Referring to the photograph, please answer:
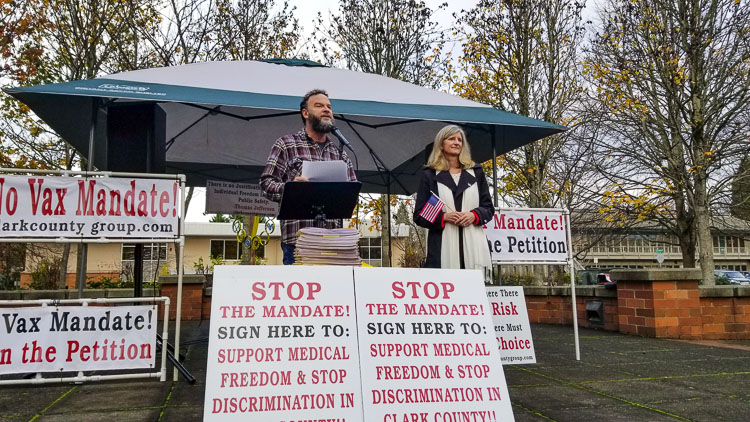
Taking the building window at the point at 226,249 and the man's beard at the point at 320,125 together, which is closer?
the man's beard at the point at 320,125

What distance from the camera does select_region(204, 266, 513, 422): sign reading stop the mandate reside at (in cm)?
227

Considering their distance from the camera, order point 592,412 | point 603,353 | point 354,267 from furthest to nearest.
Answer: point 603,353
point 592,412
point 354,267

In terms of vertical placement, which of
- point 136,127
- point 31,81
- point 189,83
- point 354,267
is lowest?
point 354,267

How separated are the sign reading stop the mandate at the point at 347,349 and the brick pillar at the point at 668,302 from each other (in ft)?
17.0

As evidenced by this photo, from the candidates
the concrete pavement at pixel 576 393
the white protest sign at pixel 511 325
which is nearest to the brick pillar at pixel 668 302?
the concrete pavement at pixel 576 393

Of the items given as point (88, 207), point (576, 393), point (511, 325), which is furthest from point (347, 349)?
point (88, 207)

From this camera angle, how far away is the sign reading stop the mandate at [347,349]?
7.45ft

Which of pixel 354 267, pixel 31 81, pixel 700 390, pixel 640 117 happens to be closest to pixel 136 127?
pixel 354 267

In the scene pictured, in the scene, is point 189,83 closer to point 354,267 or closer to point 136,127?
point 136,127

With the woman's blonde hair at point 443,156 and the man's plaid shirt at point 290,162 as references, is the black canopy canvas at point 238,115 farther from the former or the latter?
the man's plaid shirt at point 290,162

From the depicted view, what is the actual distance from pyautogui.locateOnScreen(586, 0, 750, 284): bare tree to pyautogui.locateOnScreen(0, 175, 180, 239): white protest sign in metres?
12.6

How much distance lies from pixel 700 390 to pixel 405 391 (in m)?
2.84

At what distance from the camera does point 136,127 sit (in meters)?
4.83

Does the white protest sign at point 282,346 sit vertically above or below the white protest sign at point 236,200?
below
